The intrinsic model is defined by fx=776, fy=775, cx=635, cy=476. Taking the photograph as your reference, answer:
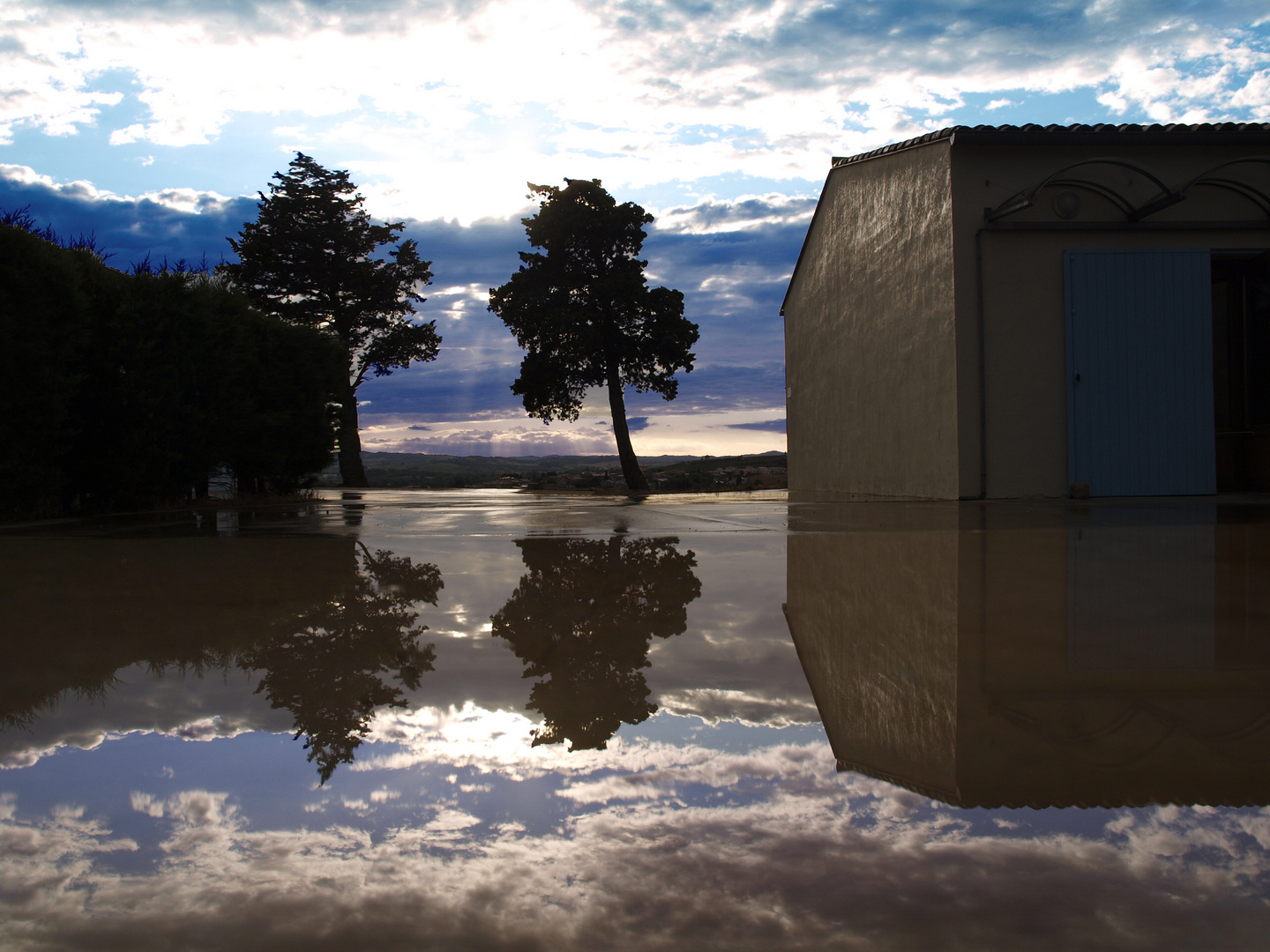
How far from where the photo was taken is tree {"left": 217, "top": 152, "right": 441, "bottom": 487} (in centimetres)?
2422

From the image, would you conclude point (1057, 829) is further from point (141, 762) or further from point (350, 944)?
point (141, 762)

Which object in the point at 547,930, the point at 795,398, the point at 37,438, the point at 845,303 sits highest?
the point at 845,303

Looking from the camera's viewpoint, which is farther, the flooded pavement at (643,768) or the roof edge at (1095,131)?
the roof edge at (1095,131)

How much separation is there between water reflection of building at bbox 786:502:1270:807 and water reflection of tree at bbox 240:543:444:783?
0.85 meters

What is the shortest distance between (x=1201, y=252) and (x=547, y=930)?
33.4 ft

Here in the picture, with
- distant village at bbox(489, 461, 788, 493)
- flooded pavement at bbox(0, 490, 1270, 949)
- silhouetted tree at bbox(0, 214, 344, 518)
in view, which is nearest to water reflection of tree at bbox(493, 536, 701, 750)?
flooded pavement at bbox(0, 490, 1270, 949)

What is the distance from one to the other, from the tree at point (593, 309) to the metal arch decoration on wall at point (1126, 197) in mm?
14508

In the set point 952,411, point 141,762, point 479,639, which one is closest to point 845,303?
point 952,411

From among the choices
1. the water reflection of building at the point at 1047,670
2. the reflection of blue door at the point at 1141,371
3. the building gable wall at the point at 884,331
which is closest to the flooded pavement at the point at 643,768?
the water reflection of building at the point at 1047,670

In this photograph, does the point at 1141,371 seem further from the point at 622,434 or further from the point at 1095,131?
the point at 622,434

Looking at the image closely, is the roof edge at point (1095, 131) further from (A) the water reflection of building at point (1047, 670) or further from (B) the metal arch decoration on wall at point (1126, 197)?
(A) the water reflection of building at point (1047, 670)

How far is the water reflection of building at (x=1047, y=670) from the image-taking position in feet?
3.80

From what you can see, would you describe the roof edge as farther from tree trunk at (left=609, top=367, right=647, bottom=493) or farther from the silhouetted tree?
tree trunk at (left=609, top=367, right=647, bottom=493)

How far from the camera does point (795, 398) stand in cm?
1788
